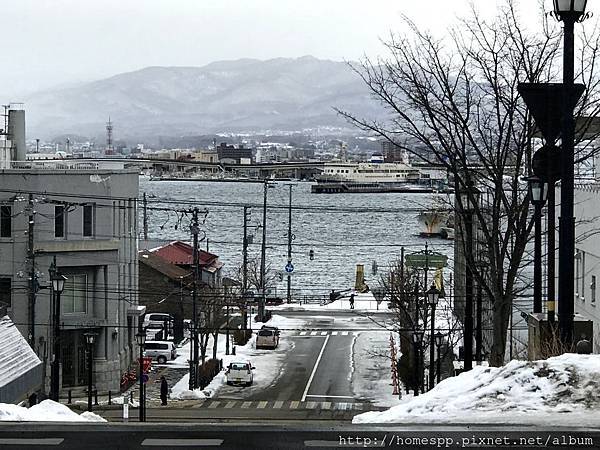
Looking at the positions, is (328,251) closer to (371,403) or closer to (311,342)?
(311,342)

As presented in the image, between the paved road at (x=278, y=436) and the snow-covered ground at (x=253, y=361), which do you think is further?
the snow-covered ground at (x=253, y=361)

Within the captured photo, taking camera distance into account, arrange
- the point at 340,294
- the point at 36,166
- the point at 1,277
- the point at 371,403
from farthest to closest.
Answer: the point at 340,294, the point at 36,166, the point at 1,277, the point at 371,403

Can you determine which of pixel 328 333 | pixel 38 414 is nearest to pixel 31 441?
pixel 38 414

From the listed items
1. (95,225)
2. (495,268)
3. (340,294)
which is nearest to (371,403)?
(95,225)

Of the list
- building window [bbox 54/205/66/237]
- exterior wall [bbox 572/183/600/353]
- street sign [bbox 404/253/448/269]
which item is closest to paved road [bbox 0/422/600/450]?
exterior wall [bbox 572/183/600/353]

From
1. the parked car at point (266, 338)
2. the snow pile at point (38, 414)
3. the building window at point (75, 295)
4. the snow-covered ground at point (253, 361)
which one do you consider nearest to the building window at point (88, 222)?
the building window at point (75, 295)

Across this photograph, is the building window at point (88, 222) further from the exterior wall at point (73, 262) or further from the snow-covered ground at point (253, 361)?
the snow-covered ground at point (253, 361)

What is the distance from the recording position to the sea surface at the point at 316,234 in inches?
2957

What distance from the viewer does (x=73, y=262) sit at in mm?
33188

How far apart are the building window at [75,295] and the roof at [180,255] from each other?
22.3 m

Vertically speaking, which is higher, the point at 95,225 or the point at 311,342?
the point at 95,225

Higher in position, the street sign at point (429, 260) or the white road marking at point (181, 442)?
the white road marking at point (181, 442)

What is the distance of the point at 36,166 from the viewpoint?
122 feet

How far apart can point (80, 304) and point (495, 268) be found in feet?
66.5
